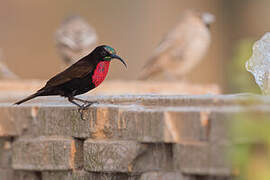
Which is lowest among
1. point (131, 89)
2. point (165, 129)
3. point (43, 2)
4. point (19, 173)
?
point (19, 173)

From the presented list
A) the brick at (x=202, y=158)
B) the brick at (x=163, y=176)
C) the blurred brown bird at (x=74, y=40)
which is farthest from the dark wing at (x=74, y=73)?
the blurred brown bird at (x=74, y=40)

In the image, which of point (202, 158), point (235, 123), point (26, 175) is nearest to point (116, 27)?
point (26, 175)

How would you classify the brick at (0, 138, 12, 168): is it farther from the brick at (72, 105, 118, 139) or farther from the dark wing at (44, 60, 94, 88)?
the brick at (72, 105, 118, 139)

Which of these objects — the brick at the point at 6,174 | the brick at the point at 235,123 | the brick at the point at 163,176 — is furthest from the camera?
the brick at the point at 6,174

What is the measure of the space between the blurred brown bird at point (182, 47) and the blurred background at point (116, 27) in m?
3.27

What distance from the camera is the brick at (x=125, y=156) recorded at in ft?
10.4

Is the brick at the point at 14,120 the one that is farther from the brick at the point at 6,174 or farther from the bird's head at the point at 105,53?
the bird's head at the point at 105,53

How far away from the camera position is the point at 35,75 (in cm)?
1311

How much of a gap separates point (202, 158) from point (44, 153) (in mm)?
1194

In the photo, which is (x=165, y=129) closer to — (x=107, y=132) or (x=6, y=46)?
(x=107, y=132)

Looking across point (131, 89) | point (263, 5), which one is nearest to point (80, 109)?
point (131, 89)

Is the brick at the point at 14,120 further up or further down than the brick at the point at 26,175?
further up

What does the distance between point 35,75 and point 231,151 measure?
1067 centimetres

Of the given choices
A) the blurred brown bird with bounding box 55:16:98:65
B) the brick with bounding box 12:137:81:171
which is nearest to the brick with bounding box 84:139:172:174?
the brick with bounding box 12:137:81:171
